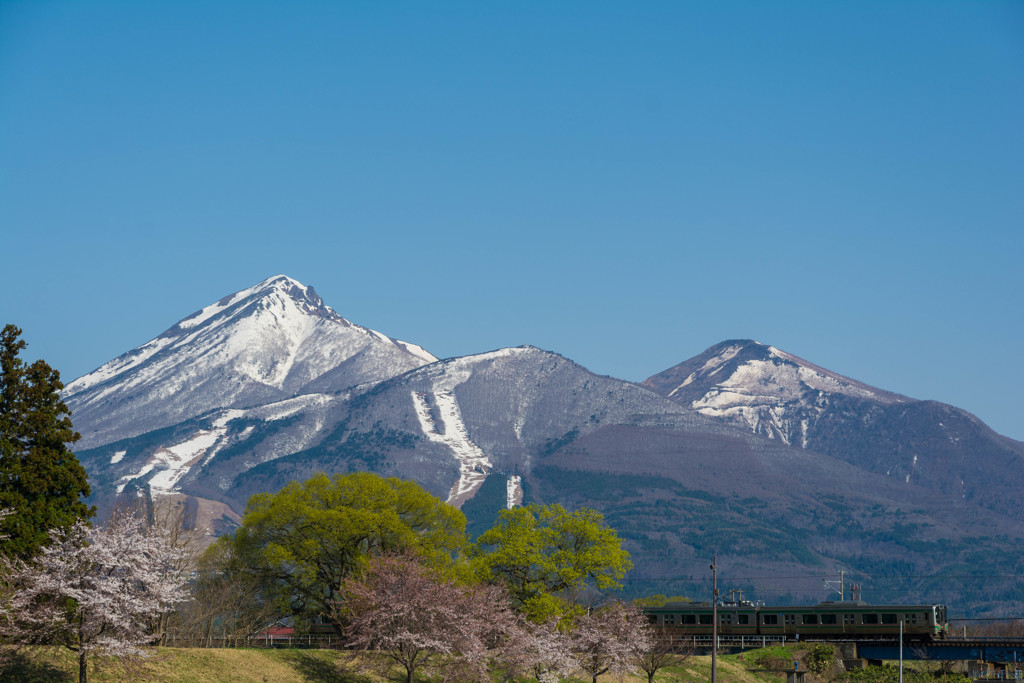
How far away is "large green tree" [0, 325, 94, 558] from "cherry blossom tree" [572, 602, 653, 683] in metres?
42.8

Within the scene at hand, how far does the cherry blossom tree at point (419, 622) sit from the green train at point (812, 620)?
4861 centimetres

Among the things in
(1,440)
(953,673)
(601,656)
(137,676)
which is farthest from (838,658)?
(1,440)

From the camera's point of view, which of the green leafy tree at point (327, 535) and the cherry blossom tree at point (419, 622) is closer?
the cherry blossom tree at point (419, 622)

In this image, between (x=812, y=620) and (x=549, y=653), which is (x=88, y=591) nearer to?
(x=549, y=653)

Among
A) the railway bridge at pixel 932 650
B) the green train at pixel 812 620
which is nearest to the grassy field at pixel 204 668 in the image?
the green train at pixel 812 620

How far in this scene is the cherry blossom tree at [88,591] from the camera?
182 feet

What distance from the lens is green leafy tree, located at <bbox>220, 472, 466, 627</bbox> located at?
99.8 meters

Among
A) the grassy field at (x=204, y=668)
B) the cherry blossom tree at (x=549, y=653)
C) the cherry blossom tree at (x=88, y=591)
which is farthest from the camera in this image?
the cherry blossom tree at (x=549, y=653)

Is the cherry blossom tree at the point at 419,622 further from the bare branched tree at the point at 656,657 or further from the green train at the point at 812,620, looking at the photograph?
the green train at the point at 812,620

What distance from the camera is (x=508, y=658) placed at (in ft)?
273

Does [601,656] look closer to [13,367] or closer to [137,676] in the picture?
[137,676]

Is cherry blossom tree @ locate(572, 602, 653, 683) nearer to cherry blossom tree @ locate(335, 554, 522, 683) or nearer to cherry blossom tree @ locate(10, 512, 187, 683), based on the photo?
cherry blossom tree @ locate(335, 554, 522, 683)

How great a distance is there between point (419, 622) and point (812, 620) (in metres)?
64.2

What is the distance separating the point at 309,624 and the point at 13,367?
56.2 meters
